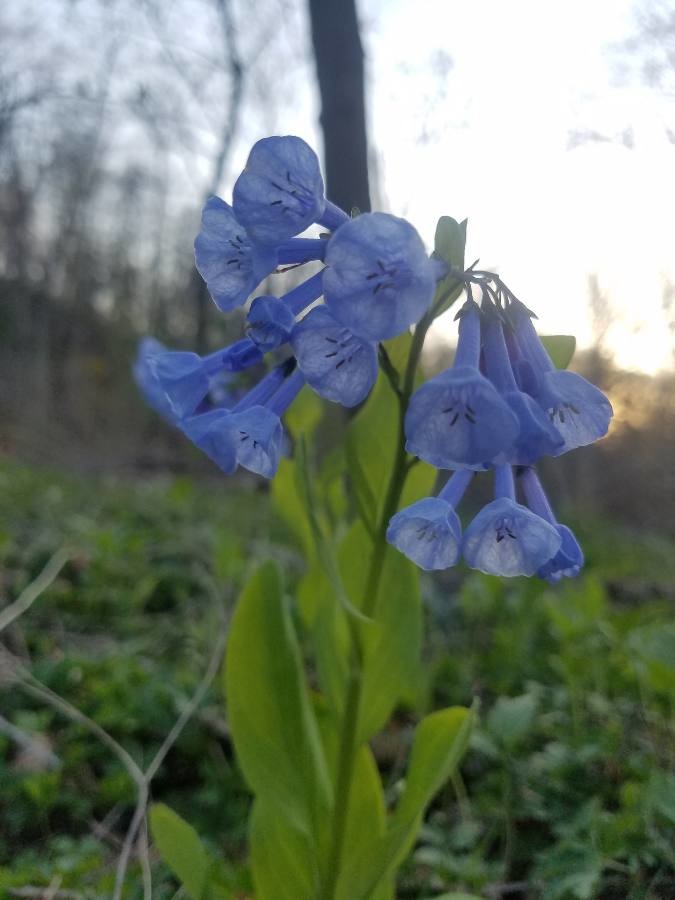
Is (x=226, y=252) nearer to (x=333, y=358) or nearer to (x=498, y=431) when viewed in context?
(x=333, y=358)

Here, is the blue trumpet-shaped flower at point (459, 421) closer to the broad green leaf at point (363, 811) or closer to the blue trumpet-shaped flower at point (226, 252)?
the blue trumpet-shaped flower at point (226, 252)

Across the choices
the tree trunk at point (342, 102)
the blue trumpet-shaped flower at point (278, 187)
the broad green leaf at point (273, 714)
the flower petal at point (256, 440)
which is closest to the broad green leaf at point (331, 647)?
the broad green leaf at point (273, 714)

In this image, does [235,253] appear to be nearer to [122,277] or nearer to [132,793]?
[132,793]

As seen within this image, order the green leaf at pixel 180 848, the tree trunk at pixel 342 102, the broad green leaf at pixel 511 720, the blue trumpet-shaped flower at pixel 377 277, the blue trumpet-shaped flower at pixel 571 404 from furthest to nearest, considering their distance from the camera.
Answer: the tree trunk at pixel 342 102
the broad green leaf at pixel 511 720
the green leaf at pixel 180 848
the blue trumpet-shaped flower at pixel 571 404
the blue trumpet-shaped flower at pixel 377 277

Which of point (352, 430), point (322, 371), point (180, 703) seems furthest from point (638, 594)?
point (322, 371)

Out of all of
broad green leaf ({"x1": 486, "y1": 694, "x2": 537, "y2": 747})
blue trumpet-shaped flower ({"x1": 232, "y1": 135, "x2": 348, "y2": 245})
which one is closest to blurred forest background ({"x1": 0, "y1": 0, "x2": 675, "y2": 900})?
broad green leaf ({"x1": 486, "y1": 694, "x2": 537, "y2": 747})

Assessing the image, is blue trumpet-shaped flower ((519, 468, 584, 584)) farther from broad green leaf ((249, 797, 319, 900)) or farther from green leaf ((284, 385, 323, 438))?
green leaf ((284, 385, 323, 438))

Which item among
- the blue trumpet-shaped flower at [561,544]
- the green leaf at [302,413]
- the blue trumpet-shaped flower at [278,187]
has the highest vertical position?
the blue trumpet-shaped flower at [278,187]
